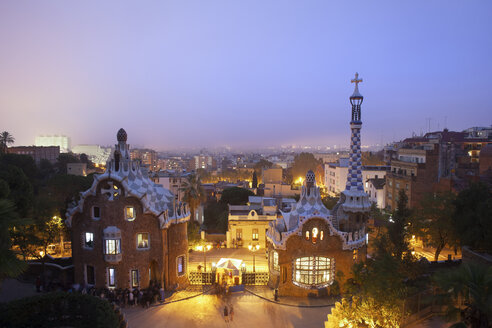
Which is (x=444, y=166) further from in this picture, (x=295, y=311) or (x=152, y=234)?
(x=152, y=234)

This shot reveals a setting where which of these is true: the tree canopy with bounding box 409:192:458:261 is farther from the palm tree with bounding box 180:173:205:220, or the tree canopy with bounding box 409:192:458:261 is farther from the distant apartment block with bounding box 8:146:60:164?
the distant apartment block with bounding box 8:146:60:164

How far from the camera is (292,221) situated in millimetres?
28094

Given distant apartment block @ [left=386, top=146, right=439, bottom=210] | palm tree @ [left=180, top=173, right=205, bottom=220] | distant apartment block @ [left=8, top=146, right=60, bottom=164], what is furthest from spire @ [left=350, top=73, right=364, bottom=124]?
distant apartment block @ [left=8, top=146, right=60, bottom=164]

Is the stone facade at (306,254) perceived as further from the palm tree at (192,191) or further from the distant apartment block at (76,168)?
the distant apartment block at (76,168)

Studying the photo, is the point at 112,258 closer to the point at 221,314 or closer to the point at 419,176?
the point at 221,314

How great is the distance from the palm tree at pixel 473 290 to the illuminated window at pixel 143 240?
20.9m

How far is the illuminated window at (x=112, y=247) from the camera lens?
1041 inches

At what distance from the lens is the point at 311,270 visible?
2730cm

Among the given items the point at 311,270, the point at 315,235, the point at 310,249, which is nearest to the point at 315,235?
the point at 315,235

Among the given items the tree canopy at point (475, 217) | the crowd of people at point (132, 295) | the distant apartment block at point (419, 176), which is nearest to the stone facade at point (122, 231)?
the crowd of people at point (132, 295)

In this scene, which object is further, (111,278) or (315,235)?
(315,235)

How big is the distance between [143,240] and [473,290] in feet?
73.2

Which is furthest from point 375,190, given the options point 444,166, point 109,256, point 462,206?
point 109,256

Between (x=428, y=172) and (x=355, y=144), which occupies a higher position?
(x=355, y=144)
